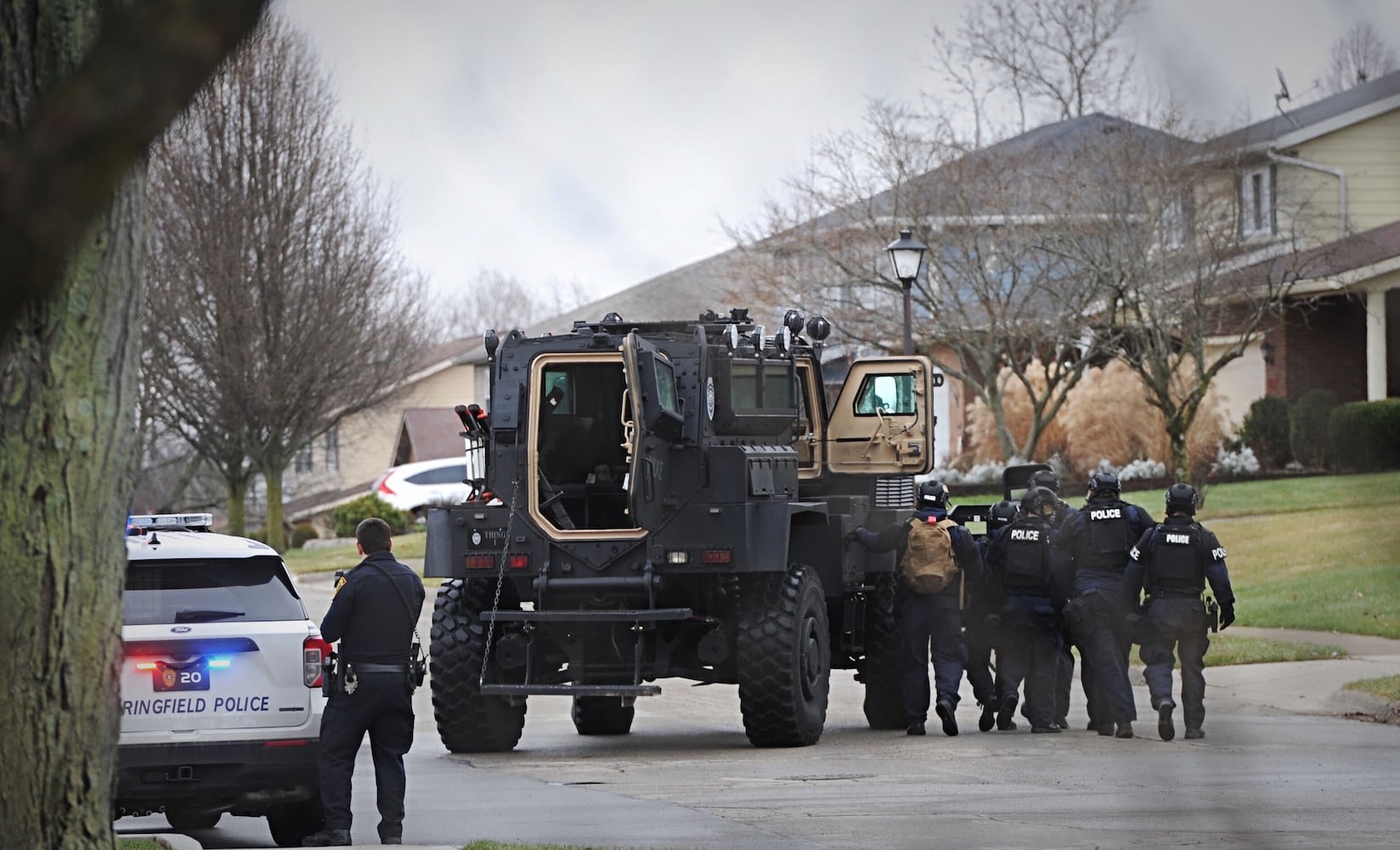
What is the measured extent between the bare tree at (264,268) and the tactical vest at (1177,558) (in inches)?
815

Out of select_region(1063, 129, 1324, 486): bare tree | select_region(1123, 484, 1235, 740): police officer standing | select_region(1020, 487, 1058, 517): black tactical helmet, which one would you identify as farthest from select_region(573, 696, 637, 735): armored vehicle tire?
select_region(1063, 129, 1324, 486): bare tree

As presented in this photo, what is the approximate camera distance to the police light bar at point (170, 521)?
10.3m

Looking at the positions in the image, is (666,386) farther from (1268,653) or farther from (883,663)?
(1268,653)

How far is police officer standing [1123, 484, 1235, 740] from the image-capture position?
508 inches

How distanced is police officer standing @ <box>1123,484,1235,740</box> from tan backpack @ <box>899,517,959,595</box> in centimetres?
131

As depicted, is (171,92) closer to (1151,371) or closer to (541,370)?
(541,370)

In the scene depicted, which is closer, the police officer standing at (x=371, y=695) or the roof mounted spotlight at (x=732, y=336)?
the police officer standing at (x=371, y=695)

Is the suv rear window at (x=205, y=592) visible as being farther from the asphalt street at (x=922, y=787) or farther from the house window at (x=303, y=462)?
the house window at (x=303, y=462)

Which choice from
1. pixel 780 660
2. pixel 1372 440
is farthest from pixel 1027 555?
pixel 1372 440

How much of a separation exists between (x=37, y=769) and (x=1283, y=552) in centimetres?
1583

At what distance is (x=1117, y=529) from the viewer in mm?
13594

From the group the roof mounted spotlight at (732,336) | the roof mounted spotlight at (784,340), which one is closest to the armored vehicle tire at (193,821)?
the roof mounted spotlight at (732,336)

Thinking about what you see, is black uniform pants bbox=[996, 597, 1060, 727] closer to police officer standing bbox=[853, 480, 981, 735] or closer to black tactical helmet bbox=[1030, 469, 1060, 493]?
police officer standing bbox=[853, 480, 981, 735]

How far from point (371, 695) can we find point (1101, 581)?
632cm
